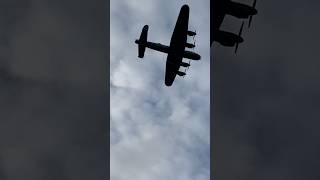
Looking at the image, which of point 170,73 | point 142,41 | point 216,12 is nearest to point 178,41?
point 216,12

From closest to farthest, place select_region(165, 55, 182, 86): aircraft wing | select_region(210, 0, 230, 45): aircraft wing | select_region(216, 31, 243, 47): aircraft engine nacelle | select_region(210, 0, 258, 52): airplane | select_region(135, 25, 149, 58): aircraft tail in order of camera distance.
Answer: select_region(210, 0, 258, 52): airplane, select_region(210, 0, 230, 45): aircraft wing, select_region(216, 31, 243, 47): aircraft engine nacelle, select_region(135, 25, 149, 58): aircraft tail, select_region(165, 55, 182, 86): aircraft wing

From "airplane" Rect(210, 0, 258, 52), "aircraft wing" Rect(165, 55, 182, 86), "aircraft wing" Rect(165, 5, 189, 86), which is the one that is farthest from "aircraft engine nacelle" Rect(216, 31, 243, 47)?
"aircraft wing" Rect(165, 55, 182, 86)

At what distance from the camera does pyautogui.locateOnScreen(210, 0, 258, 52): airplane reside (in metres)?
64.7

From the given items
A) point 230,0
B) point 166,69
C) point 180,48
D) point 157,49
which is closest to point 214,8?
point 230,0

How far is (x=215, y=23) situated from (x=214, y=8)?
3.35m

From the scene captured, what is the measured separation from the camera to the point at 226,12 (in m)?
65.5

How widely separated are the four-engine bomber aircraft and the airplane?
4263mm

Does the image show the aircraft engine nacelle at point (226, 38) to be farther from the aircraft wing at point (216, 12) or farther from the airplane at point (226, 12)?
the aircraft wing at point (216, 12)

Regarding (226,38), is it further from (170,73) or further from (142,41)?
(170,73)

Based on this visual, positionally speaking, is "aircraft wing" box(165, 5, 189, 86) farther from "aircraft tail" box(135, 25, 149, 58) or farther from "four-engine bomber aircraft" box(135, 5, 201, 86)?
"aircraft tail" box(135, 25, 149, 58)

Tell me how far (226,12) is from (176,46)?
41.1ft

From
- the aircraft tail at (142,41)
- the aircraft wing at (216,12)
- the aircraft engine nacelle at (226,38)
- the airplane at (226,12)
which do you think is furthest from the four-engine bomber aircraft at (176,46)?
the aircraft engine nacelle at (226,38)

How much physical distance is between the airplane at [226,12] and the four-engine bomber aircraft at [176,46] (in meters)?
4.26

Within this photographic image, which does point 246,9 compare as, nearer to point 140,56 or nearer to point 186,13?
point 186,13
